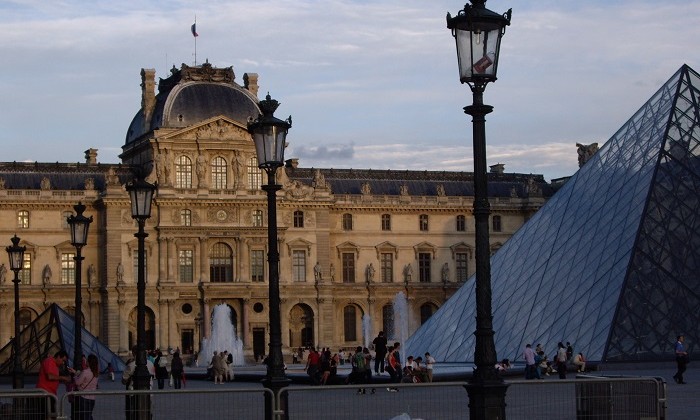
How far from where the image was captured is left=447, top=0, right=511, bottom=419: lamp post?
13766mm

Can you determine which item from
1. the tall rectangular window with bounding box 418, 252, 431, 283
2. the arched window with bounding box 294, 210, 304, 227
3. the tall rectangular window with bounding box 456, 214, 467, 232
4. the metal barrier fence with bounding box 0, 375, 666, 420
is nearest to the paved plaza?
the metal barrier fence with bounding box 0, 375, 666, 420

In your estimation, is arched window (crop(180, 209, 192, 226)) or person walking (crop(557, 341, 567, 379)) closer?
person walking (crop(557, 341, 567, 379))

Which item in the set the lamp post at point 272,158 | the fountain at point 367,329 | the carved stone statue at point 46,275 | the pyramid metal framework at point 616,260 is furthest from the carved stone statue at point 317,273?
the lamp post at point 272,158

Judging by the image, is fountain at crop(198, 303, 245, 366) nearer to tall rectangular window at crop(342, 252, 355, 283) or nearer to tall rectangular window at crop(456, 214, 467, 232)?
tall rectangular window at crop(342, 252, 355, 283)

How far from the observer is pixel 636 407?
16516 millimetres

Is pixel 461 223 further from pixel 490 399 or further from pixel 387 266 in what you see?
pixel 490 399

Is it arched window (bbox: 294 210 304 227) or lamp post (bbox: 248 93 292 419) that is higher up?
arched window (bbox: 294 210 304 227)

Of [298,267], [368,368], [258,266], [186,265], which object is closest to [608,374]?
[368,368]

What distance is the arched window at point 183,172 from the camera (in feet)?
248

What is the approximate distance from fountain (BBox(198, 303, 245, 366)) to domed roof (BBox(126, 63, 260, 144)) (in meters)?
9.52

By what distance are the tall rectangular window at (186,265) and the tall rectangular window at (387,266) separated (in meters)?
11.0

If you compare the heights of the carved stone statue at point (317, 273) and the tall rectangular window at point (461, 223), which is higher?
the tall rectangular window at point (461, 223)

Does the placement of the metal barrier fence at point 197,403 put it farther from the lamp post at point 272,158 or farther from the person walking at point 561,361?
the person walking at point 561,361

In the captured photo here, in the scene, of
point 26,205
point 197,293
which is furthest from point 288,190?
point 26,205
